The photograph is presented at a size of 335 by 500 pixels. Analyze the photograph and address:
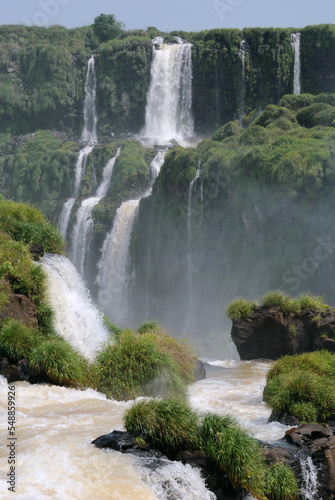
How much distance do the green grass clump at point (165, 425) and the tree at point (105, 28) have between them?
204 feet

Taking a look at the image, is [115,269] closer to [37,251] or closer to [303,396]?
[37,251]

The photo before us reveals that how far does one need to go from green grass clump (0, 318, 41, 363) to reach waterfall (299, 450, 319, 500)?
6.81 metres

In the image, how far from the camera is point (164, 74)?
57094 millimetres

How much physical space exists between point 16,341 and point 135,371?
110 inches

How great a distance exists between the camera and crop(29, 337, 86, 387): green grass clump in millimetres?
13727

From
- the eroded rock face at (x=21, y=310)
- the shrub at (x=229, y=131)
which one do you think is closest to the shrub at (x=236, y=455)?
the eroded rock face at (x=21, y=310)

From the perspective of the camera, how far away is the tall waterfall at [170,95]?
2223 inches

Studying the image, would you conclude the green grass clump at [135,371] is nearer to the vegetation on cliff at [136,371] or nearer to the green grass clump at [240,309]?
the vegetation on cliff at [136,371]

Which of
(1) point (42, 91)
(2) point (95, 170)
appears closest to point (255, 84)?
(2) point (95, 170)

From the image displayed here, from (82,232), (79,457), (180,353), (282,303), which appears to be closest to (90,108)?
(82,232)

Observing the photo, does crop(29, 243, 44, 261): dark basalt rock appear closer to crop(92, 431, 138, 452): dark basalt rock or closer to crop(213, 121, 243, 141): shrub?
crop(92, 431, 138, 452): dark basalt rock

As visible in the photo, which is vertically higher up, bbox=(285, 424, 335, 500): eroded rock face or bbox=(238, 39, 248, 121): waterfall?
bbox=(238, 39, 248, 121): waterfall

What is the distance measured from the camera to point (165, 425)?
958cm

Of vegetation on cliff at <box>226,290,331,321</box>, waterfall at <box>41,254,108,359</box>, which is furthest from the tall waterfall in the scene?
waterfall at <box>41,254,108,359</box>
